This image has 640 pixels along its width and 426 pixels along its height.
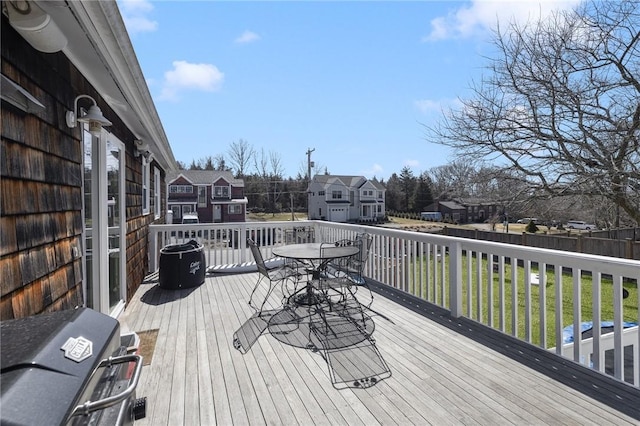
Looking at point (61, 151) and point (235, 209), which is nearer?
point (61, 151)

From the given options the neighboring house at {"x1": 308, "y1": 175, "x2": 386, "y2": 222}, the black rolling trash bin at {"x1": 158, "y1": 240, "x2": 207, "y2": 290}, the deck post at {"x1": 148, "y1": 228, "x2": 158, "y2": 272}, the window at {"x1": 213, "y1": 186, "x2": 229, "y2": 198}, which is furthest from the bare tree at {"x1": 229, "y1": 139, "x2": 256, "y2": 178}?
the black rolling trash bin at {"x1": 158, "y1": 240, "x2": 207, "y2": 290}

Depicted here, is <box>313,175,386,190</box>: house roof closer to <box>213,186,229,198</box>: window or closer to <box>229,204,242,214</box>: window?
<box>229,204,242,214</box>: window

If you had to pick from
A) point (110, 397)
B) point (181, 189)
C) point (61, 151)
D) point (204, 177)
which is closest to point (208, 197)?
point (204, 177)

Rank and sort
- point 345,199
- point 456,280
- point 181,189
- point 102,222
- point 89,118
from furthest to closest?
point 345,199, point 181,189, point 456,280, point 102,222, point 89,118

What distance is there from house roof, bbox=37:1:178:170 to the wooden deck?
2265 mm

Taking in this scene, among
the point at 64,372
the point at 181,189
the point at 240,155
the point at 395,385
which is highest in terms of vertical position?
the point at 240,155

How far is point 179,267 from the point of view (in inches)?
198

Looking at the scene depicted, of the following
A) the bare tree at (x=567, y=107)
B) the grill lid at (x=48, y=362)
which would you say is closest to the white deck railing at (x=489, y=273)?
the grill lid at (x=48, y=362)

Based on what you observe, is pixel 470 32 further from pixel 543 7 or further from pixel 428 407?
pixel 428 407

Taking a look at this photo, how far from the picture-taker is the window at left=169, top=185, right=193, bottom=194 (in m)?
28.6

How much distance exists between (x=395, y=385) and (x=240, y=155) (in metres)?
38.3

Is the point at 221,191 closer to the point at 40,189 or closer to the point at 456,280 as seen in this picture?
the point at 456,280

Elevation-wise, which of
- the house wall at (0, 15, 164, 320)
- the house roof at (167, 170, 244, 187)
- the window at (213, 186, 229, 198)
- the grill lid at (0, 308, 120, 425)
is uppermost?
the house roof at (167, 170, 244, 187)

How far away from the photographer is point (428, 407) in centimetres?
218
